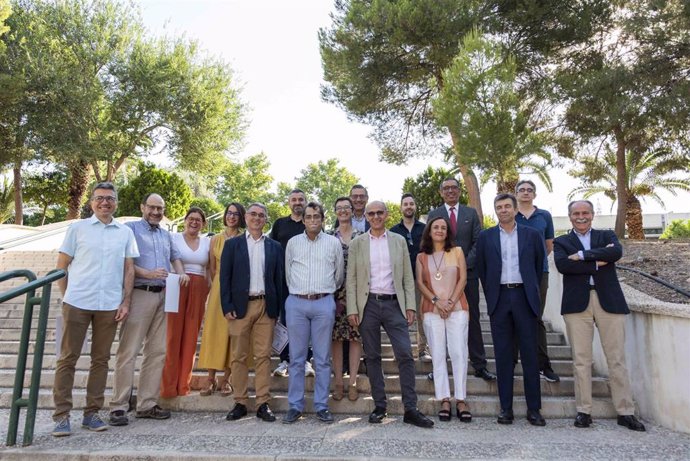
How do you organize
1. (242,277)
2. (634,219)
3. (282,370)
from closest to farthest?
1. (242,277)
2. (282,370)
3. (634,219)

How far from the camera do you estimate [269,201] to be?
43.8 m

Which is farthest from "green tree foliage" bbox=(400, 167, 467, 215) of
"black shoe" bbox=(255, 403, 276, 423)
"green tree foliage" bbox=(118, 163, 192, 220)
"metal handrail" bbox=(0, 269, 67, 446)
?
"metal handrail" bbox=(0, 269, 67, 446)

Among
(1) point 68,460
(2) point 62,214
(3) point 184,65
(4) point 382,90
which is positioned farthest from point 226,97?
(1) point 68,460

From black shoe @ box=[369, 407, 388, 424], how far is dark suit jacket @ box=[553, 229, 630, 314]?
1945 millimetres

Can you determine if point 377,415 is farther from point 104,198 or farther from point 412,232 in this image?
point 104,198

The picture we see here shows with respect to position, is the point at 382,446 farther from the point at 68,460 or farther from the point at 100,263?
the point at 100,263

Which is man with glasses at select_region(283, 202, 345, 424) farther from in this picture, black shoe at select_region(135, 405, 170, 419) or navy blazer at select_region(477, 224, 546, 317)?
navy blazer at select_region(477, 224, 546, 317)

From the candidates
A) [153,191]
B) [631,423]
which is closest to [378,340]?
[631,423]

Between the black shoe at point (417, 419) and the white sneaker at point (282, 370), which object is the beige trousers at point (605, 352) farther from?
the white sneaker at point (282, 370)

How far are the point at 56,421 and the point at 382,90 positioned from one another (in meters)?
14.8

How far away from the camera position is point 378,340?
14.0 feet

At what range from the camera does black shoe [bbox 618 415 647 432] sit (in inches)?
157

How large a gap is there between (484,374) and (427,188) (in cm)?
1299

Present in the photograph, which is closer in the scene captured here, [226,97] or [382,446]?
[382,446]
